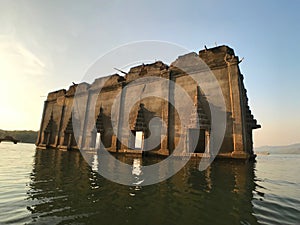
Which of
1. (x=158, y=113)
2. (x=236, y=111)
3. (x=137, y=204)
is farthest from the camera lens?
(x=158, y=113)

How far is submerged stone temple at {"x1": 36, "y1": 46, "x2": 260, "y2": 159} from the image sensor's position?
14.5 meters

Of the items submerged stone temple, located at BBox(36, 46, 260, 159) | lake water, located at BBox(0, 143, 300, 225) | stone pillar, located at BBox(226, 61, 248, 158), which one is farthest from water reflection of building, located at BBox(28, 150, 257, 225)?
submerged stone temple, located at BBox(36, 46, 260, 159)

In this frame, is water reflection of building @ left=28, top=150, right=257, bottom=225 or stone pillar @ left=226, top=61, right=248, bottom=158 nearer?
water reflection of building @ left=28, top=150, right=257, bottom=225

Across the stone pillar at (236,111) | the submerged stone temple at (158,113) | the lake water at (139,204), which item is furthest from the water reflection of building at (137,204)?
the submerged stone temple at (158,113)

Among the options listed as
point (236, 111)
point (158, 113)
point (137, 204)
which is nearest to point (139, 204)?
point (137, 204)

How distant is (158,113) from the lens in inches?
719

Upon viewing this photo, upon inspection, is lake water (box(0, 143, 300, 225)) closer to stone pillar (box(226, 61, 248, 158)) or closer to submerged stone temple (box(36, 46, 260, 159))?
stone pillar (box(226, 61, 248, 158))

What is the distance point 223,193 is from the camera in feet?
15.8

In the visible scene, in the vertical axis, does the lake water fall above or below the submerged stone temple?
below

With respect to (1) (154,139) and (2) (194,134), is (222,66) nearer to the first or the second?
(2) (194,134)

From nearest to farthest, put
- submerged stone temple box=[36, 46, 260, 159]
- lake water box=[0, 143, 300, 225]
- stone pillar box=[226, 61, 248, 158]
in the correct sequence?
lake water box=[0, 143, 300, 225] → stone pillar box=[226, 61, 248, 158] → submerged stone temple box=[36, 46, 260, 159]

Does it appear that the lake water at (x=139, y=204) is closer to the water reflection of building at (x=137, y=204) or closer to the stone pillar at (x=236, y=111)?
the water reflection of building at (x=137, y=204)

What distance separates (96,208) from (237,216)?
8.60ft

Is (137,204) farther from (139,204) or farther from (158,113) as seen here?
(158,113)
